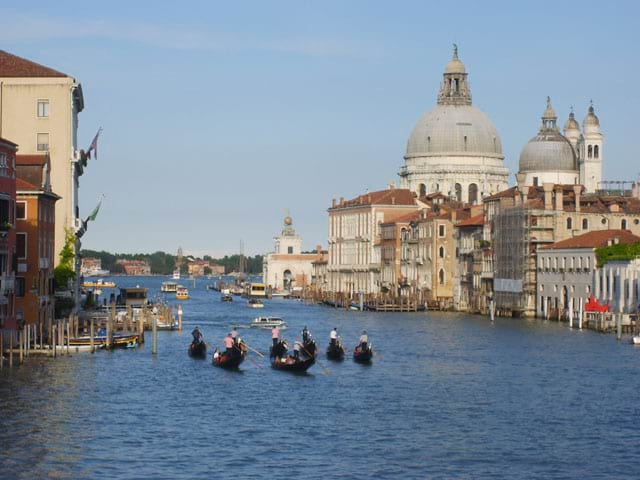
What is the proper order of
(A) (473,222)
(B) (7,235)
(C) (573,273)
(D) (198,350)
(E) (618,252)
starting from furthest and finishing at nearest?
(A) (473,222)
(C) (573,273)
(E) (618,252)
(D) (198,350)
(B) (7,235)

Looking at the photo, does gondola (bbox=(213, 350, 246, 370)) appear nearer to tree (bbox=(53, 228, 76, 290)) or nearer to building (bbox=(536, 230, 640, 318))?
tree (bbox=(53, 228, 76, 290))

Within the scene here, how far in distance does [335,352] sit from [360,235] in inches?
3322

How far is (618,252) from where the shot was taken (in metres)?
85.8

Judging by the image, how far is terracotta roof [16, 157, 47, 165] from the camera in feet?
216

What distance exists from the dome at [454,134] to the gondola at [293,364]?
102 meters

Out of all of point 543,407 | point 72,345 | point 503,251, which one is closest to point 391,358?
point 72,345

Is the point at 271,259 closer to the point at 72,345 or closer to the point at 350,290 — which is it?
the point at 350,290

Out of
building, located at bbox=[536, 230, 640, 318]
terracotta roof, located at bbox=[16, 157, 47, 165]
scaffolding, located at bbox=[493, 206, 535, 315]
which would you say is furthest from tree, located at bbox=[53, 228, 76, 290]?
scaffolding, located at bbox=[493, 206, 535, 315]

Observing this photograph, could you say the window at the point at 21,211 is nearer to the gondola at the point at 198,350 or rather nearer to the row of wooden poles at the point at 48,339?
the row of wooden poles at the point at 48,339

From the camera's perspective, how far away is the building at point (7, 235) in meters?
53.3

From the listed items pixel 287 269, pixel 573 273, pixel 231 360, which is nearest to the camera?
pixel 231 360

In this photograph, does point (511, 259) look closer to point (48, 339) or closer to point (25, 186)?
point (25, 186)

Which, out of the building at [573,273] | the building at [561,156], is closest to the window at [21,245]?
the building at [573,273]

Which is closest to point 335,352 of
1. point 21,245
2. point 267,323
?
point 21,245
